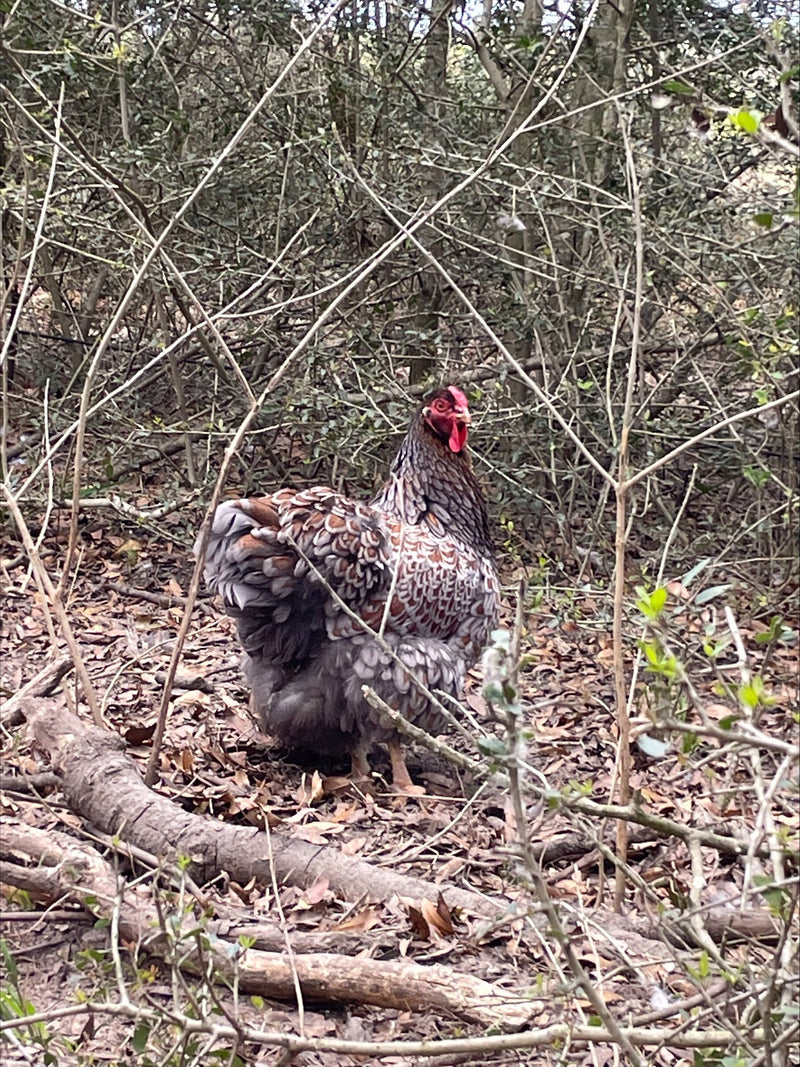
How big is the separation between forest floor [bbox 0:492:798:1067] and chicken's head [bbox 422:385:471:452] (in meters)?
1.06

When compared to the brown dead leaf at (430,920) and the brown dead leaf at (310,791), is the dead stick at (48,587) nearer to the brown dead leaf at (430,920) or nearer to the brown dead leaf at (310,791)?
the brown dead leaf at (310,791)

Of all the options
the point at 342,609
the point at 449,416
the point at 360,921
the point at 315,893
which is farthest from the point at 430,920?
the point at 449,416

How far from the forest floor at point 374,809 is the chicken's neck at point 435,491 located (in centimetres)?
76

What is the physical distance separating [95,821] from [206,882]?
1.46 ft

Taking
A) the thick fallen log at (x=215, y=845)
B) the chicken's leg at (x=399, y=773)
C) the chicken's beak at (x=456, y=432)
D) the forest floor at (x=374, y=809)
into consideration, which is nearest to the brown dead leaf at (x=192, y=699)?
the forest floor at (x=374, y=809)

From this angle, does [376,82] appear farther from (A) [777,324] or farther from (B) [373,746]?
(B) [373,746]

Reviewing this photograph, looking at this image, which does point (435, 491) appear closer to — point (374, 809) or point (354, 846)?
point (374, 809)

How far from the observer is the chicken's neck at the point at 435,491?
5.04 meters

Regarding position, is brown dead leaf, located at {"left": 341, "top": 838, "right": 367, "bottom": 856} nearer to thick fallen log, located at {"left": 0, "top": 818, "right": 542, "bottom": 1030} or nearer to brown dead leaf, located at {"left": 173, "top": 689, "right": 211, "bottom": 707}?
thick fallen log, located at {"left": 0, "top": 818, "right": 542, "bottom": 1030}

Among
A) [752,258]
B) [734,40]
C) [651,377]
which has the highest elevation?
[734,40]

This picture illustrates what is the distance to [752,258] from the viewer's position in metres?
6.24

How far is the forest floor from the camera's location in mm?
2760

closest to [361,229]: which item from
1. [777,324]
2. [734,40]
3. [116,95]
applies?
[116,95]

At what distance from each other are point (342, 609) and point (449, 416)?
1.21m
